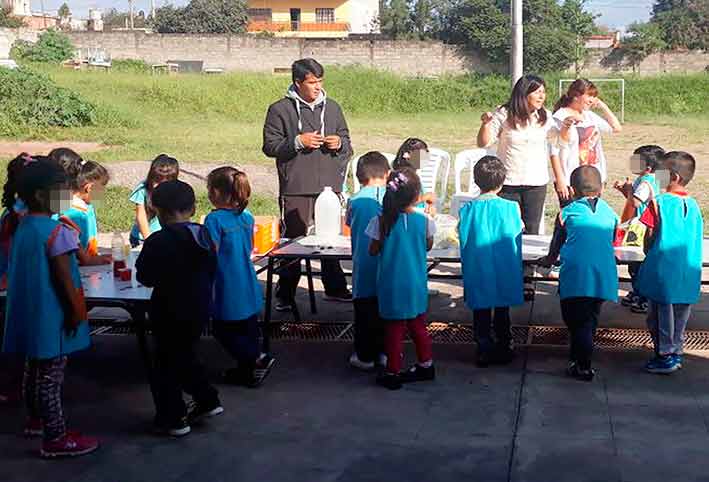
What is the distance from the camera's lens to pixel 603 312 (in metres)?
6.62

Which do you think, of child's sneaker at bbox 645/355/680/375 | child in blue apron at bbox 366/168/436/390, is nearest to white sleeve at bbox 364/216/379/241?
child in blue apron at bbox 366/168/436/390

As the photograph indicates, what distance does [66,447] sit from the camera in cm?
424

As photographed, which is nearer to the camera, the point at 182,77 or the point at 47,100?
the point at 47,100

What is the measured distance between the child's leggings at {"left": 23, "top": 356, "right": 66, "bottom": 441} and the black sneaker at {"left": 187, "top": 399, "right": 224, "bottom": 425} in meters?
0.60

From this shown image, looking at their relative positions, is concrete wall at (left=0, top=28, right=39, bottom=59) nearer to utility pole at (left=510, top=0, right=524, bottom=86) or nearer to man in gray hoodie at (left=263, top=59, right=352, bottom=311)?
utility pole at (left=510, top=0, right=524, bottom=86)

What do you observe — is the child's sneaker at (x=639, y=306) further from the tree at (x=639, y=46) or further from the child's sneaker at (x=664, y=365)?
the tree at (x=639, y=46)

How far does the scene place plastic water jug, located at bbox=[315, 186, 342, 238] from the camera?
6121mm

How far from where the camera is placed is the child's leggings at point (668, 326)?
5223 mm

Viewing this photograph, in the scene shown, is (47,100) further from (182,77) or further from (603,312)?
(603,312)

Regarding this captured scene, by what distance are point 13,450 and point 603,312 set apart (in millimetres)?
3963

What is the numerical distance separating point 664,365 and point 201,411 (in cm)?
249

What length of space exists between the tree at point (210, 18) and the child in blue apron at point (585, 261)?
56.8 m

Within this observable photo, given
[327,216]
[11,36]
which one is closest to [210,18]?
[11,36]

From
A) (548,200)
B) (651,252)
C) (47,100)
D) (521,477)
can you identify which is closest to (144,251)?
(521,477)
